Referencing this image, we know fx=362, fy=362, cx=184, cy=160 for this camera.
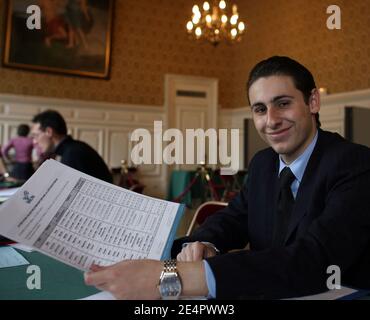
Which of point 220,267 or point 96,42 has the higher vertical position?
point 96,42

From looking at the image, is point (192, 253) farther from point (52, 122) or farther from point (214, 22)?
point (214, 22)

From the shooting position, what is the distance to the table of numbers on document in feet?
2.35

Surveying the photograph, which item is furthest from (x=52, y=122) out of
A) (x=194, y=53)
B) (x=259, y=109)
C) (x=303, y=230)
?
(x=194, y=53)

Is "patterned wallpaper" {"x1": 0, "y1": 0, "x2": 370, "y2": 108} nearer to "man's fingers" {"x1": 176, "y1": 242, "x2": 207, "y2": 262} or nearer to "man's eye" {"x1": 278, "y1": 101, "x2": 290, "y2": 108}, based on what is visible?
"man's eye" {"x1": 278, "y1": 101, "x2": 290, "y2": 108}

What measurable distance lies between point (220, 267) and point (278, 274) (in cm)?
12

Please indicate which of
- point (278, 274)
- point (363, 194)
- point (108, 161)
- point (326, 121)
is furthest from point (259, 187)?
point (108, 161)

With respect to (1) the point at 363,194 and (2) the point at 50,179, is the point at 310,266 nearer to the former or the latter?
(1) the point at 363,194

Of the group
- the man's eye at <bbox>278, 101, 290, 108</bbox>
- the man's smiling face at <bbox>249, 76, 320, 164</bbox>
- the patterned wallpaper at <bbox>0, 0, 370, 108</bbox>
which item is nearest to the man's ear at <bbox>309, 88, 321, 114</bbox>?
the man's smiling face at <bbox>249, 76, 320, 164</bbox>

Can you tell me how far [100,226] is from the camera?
79 centimetres

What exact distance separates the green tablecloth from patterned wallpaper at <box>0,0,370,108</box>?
6177 mm

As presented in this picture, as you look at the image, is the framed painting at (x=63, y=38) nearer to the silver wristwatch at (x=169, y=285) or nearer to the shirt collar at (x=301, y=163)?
the shirt collar at (x=301, y=163)
